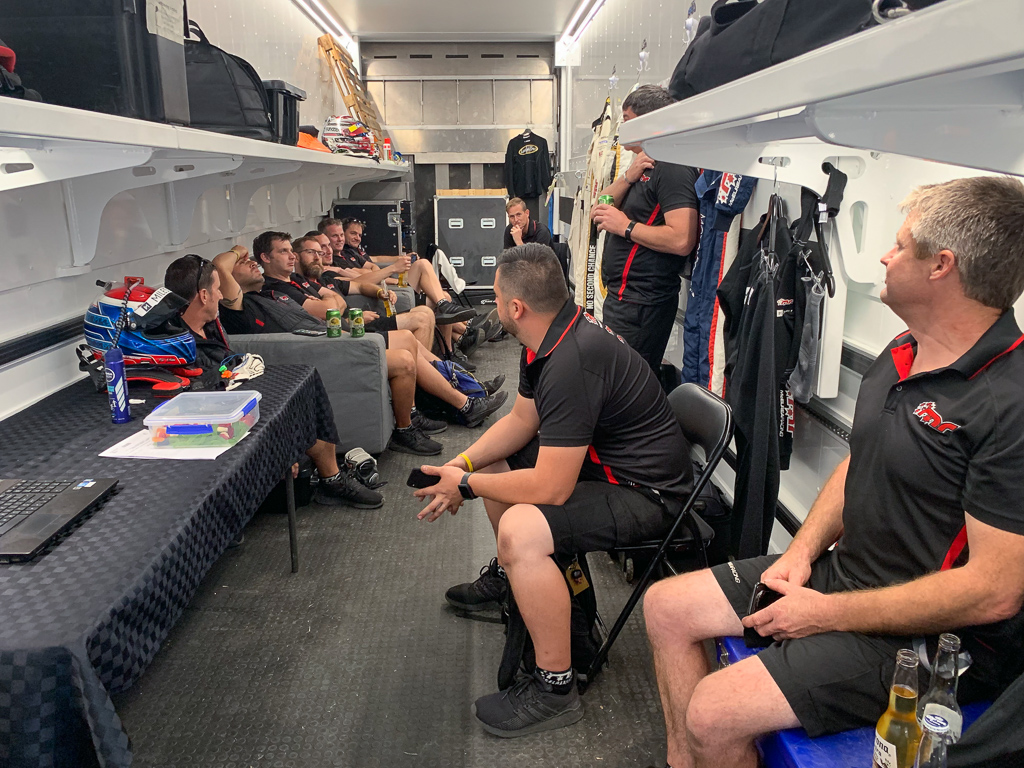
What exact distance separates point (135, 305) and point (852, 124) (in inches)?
82.6

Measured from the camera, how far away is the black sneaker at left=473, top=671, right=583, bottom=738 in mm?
1784

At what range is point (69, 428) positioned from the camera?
1931 millimetres

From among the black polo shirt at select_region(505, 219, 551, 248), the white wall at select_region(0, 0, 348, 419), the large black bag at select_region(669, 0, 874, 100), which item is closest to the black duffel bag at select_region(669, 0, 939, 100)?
the large black bag at select_region(669, 0, 874, 100)

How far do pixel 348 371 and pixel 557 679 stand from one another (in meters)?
1.84

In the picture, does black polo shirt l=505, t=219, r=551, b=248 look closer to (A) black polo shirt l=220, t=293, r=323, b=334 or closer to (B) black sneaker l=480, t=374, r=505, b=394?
(B) black sneaker l=480, t=374, r=505, b=394

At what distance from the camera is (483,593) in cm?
231

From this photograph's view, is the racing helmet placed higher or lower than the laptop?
higher

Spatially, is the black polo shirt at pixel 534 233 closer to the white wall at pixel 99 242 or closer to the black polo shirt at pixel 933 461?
the white wall at pixel 99 242

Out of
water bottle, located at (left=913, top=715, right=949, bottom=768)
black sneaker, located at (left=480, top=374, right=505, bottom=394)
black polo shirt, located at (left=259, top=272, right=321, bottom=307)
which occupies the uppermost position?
black polo shirt, located at (left=259, top=272, right=321, bottom=307)

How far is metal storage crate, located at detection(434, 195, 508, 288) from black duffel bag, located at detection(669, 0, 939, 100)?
21.5 ft

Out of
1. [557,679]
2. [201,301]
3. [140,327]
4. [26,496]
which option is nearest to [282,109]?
[201,301]

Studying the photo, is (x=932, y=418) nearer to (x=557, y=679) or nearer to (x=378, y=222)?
(x=557, y=679)

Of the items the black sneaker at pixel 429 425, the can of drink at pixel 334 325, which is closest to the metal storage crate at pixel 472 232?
the black sneaker at pixel 429 425

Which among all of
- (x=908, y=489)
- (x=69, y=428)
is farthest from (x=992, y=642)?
(x=69, y=428)
